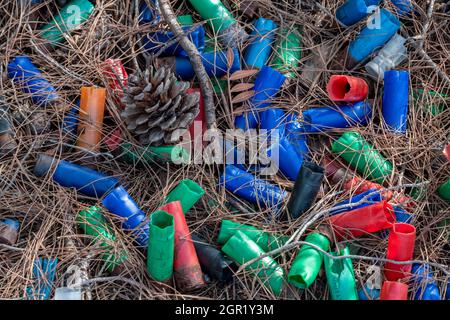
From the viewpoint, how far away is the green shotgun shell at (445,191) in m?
2.78

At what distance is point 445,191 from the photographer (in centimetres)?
280

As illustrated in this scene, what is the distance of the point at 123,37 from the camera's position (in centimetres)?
313

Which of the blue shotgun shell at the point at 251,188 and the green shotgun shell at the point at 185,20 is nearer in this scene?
Result: the blue shotgun shell at the point at 251,188

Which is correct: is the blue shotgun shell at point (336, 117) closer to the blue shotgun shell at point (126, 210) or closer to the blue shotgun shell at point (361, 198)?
the blue shotgun shell at point (361, 198)

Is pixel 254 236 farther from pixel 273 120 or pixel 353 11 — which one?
pixel 353 11

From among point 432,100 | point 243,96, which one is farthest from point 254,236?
point 432,100

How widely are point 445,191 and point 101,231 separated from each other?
157 centimetres

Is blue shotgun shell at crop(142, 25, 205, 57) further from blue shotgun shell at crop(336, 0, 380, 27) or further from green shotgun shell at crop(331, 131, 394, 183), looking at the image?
green shotgun shell at crop(331, 131, 394, 183)

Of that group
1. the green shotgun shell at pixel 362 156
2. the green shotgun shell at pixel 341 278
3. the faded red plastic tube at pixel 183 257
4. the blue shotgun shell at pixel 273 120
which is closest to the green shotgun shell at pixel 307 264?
the green shotgun shell at pixel 341 278

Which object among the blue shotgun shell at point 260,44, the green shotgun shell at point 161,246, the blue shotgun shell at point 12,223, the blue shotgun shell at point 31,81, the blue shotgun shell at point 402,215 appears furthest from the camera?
the blue shotgun shell at point 260,44

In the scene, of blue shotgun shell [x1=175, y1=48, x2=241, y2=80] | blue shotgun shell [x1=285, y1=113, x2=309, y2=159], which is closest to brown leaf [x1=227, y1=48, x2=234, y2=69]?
Answer: blue shotgun shell [x1=175, y1=48, x2=241, y2=80]

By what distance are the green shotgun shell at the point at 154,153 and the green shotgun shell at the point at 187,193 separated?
19cm

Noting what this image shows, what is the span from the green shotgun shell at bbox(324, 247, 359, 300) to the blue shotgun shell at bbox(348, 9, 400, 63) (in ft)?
3.80
